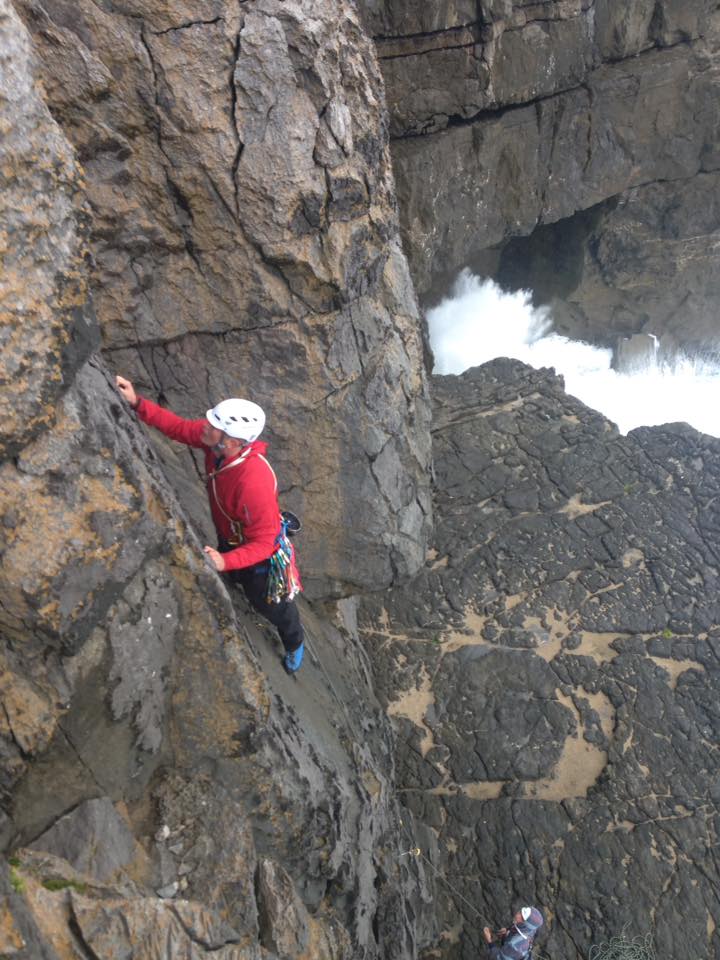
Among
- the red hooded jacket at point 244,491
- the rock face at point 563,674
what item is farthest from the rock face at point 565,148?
the red hooded jacket at point 244,491

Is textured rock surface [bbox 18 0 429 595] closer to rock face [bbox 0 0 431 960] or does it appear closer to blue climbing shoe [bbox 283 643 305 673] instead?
rock face [bbox 0 0 431 960]

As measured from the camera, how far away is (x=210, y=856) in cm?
392

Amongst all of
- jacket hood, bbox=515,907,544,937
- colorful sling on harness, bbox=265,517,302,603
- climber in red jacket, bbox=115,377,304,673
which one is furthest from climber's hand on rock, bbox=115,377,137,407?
jacket hood, bbox=515,907,544,937

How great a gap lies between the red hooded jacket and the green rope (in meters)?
5.80

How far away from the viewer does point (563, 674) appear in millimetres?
9266

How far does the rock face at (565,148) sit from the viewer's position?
1149 cm

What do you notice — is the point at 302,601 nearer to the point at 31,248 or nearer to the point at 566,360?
the point at 31,248

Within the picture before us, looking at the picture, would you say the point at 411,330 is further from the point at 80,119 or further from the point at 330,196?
the point at 80,119

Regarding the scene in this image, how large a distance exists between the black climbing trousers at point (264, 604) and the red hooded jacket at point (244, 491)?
38 cm

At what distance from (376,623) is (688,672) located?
396 centimetres

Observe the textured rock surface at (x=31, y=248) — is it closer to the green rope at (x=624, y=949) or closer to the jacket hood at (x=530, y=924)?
the jacket hood at (x=530, y=924)

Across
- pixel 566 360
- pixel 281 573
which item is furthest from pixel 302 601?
pixel 566 360

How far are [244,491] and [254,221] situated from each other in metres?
1.96

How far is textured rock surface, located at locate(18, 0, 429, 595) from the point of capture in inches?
175
